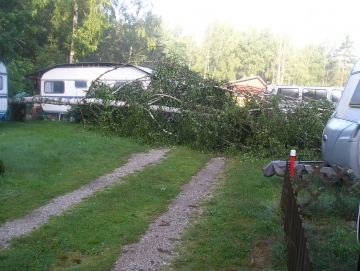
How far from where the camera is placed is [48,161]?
973cm

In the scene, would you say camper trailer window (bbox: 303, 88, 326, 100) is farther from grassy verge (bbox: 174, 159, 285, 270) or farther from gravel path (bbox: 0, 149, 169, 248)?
grassy verge (bbox: 174, 159, 285, 270)

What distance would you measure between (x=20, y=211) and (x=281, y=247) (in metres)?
3.94

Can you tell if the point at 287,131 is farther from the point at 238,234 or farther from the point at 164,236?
the point at 164,236

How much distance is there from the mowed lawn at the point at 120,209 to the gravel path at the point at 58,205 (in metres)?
0.16

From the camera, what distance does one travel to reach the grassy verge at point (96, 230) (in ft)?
15.4

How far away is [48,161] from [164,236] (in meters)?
5.05

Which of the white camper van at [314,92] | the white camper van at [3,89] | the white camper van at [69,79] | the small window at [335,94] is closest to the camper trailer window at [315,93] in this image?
the white camper van at [314,92]

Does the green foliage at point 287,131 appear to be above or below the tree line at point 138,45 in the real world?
below

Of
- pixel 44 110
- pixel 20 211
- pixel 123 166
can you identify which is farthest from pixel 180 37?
pixel 20 211

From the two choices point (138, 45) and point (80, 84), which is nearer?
point (80, 84)

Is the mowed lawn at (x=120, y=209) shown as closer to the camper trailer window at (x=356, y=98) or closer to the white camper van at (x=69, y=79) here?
the camper trailer window at (x=356, y=98)

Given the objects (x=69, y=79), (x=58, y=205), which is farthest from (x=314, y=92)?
(x=58, y=205)

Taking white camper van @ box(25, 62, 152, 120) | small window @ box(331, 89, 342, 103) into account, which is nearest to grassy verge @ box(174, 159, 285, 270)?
small window @ box(331, 89, 342, 103)

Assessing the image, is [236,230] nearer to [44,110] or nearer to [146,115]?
[146,115]
